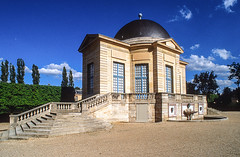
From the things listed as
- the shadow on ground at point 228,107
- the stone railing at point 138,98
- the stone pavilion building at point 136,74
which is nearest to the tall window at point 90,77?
the stone pavilion building at point 136,74

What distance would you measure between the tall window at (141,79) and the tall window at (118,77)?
170cm

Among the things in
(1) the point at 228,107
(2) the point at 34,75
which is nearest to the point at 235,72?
(1) the point at 228,107

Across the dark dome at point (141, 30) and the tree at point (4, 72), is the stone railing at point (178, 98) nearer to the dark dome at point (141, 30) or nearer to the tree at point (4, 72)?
the dark dome at point (141, 30)

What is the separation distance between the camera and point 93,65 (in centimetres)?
1759

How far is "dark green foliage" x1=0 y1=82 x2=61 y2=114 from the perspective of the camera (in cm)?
1644

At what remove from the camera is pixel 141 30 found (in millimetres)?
19812

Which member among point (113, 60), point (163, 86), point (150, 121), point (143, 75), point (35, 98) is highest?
point (113, 60)

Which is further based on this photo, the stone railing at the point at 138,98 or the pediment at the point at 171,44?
the pediment at the point at 171,44

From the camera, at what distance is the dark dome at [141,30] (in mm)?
19659

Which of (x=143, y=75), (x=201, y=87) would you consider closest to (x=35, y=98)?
(x=143, y=75)

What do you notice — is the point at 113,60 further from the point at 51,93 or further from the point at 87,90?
the point at 51,93

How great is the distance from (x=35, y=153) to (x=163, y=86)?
46.3 ft

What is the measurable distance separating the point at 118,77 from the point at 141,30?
6.94 metres

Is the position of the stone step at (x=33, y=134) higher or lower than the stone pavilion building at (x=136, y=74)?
lower
